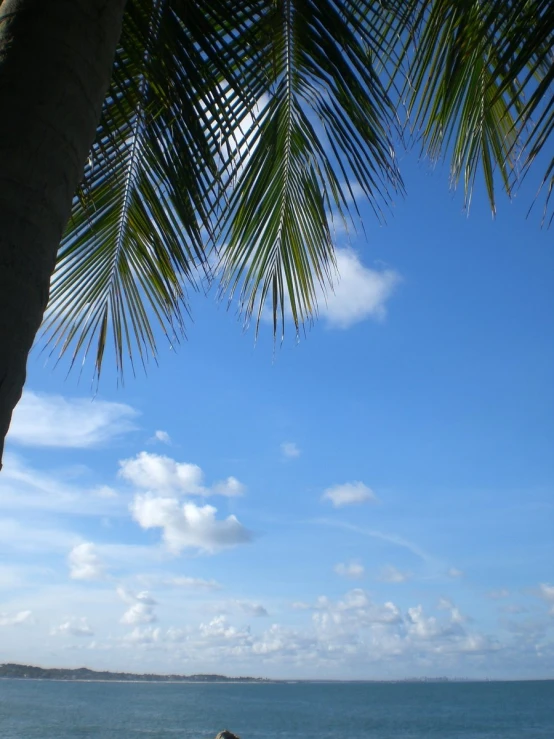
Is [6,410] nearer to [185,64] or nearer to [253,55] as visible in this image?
[185,64]

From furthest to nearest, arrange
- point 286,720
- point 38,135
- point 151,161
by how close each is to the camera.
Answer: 1. point 286,720
2. point 151,161
3. point 38,135

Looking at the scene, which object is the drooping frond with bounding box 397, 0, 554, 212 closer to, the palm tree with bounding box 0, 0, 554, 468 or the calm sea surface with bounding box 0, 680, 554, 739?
the palm tree with bounding box 0, 0, 554, 468

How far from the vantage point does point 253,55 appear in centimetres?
295

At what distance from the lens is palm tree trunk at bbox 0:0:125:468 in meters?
Answer: 1.28

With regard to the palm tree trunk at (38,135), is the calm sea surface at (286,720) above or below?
above

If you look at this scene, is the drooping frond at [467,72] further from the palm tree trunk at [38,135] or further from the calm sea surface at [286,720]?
the calm sea surface at [286,720]

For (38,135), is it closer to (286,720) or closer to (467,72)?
(467,72)

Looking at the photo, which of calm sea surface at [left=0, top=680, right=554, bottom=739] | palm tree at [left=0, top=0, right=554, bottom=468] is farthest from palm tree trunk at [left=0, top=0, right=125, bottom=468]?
calm sea surface at [left=0, top=680, right=554, bottom=739]

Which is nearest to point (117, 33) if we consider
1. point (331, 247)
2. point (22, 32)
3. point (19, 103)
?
point (22, 32)

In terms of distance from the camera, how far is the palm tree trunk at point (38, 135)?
4.21 feet

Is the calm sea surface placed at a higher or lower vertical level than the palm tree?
higher

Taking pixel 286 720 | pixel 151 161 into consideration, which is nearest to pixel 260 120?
pixel 151 161

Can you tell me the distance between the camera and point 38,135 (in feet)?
4.69

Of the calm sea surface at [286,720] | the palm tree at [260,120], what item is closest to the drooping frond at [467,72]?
the palm tree at [260,120]
